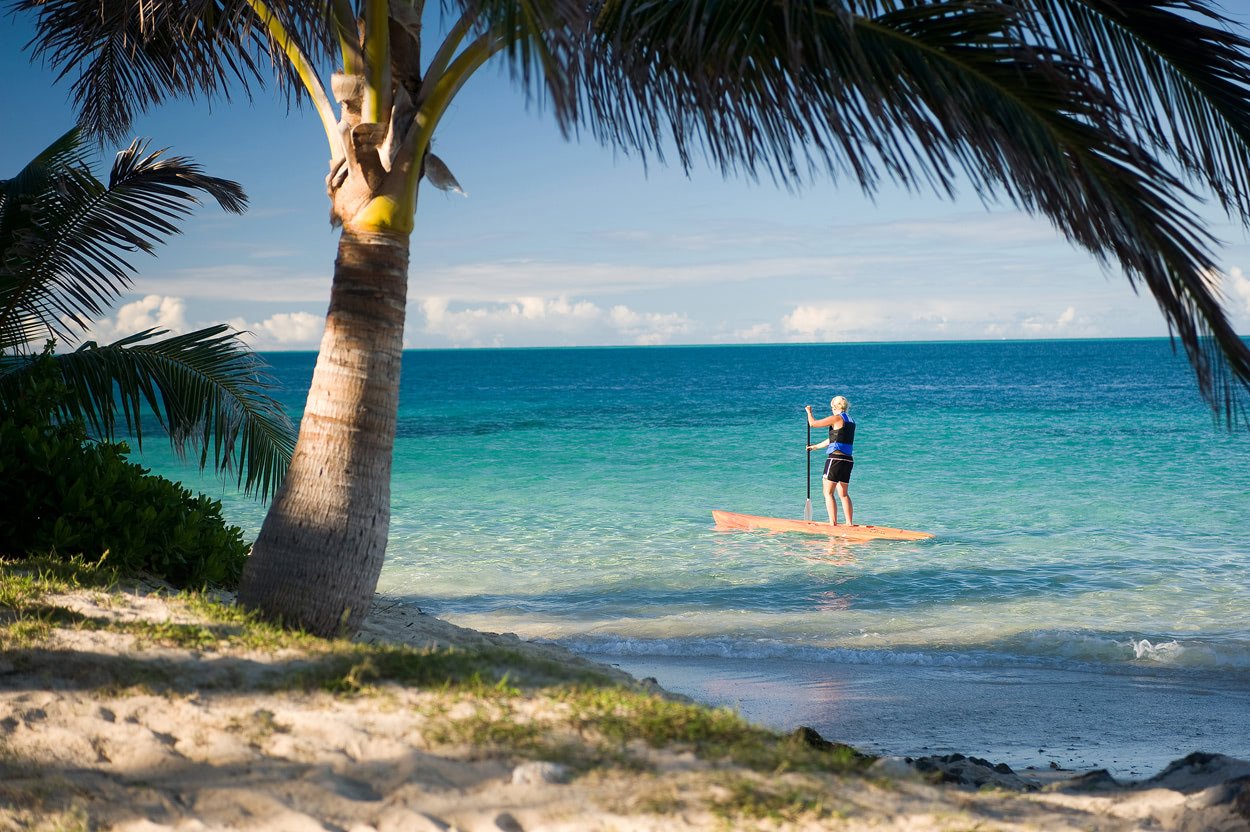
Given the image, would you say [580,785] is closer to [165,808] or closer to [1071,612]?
[165,808]

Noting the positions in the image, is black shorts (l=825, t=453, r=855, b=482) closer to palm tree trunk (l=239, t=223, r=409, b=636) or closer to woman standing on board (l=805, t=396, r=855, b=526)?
woman standing on board (l=805, t=396, r=855, b=526)

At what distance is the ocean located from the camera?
708cm

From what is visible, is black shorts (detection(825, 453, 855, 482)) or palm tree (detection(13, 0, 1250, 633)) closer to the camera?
palm tree (detection(13, 0, 1250, 633))

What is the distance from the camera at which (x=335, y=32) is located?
4805mm

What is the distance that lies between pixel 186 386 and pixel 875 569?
24.7ft

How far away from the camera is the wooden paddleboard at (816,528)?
13.1 meters

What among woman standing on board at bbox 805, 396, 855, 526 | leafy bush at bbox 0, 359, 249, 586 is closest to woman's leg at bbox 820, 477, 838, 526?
woman standing on board at bbox 805, 396, 855, 526

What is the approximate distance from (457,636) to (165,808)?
357 cm

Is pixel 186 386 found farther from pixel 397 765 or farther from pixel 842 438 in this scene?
pixel 842 438

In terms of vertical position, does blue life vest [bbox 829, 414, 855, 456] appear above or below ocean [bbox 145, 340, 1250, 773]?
above

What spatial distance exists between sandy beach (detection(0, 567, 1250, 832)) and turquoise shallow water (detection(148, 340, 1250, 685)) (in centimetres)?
431

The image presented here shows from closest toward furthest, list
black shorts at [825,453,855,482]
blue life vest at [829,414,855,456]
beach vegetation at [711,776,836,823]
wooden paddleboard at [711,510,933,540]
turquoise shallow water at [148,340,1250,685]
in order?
1. beach vegetation at [711,776,836,823]
2. turquoise shallow water at [148,340,1250,685]
3. wooden paddleboard at [711,510,933,540]
4. blue life vest at [829,414,855,456]
5. black shorts at [825,453,855,482]

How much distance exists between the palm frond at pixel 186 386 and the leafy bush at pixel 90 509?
12.0 inches

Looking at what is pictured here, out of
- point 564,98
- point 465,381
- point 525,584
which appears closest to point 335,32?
point 564,98
